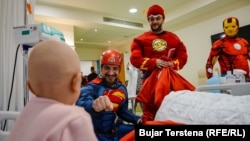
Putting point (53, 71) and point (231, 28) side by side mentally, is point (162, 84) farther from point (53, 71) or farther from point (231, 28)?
point (231, 28)

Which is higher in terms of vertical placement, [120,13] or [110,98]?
[120,13]

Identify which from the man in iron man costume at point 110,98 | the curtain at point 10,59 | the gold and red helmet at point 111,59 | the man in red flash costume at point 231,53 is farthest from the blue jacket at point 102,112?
the man in red flash costume at point 231,53

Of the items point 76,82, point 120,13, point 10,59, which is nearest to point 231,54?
point 10,59

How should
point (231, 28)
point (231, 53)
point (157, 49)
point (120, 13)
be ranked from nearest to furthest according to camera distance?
point (157, 49) → point (231, 53) → point (231, 28) → point (120, 13)

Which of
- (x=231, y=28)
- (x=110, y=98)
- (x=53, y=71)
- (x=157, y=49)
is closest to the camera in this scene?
(x=53, y=71)

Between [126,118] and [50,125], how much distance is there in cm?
119

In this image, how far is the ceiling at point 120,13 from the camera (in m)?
5.66

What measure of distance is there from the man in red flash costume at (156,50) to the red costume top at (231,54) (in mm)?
1370

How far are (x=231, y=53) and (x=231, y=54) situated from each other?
0.04ft

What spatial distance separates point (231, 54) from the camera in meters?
3.02

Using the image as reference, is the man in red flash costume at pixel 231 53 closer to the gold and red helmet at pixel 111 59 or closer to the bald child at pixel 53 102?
the gold and red helmet at pixel 111 59

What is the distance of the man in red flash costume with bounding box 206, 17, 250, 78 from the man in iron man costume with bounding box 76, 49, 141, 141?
1.92 meters

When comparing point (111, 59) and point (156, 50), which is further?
point (156, 50)

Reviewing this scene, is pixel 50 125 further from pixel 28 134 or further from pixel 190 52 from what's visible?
pixel 190 52
